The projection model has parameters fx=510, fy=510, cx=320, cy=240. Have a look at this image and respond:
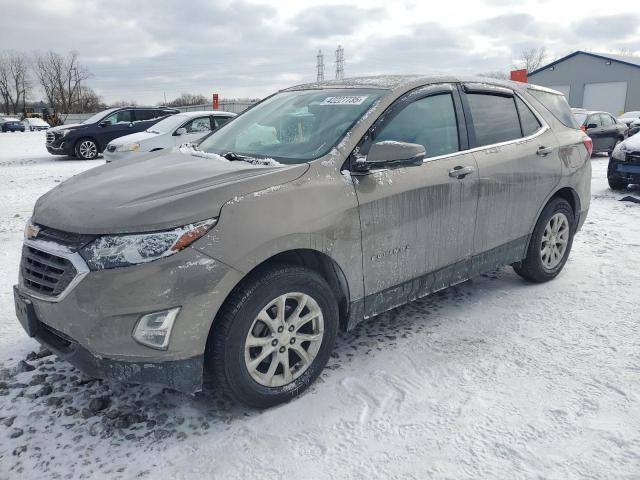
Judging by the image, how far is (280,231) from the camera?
98.7 inches

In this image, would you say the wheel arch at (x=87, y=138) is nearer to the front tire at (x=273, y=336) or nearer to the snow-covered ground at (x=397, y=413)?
the snow-covered ground at (x=397, y=413)

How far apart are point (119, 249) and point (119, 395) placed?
3.45 ft

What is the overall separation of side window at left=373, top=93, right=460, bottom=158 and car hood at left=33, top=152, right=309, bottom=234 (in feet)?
2.41

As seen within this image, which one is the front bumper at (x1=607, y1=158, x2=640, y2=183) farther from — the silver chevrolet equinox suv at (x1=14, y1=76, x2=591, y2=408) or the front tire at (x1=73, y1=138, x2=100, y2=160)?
the front tire at (x1=73, y1=138, x2=100, y2=160)

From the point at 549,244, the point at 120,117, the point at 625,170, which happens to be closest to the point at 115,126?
the point at 120,117

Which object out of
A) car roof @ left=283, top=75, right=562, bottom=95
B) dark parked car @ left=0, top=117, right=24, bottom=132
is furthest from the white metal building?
dark parked car @ left=0, top=117, right=24, bottom=132

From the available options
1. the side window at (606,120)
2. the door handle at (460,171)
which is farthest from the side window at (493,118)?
the side window at (606,120)

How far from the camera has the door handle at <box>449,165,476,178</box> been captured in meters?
3.37

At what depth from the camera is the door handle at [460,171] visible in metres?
3.37

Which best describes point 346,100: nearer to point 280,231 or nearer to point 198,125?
point 280,231

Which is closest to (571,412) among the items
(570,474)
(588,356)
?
(570,474)

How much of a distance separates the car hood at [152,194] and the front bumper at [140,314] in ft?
0.68

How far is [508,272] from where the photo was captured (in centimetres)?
488

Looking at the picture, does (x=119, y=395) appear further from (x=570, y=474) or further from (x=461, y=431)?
(x=570, y=474)
